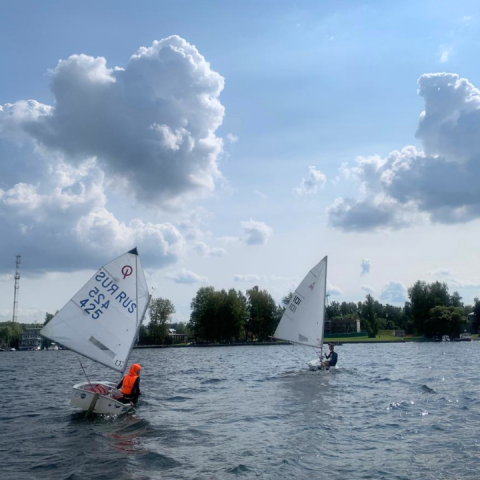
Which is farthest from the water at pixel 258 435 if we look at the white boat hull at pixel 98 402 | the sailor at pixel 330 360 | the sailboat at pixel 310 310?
A: the sailboat at pixel 310 310

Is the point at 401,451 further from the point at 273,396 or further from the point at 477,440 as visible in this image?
the point at 273,396

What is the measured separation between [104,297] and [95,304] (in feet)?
1.48

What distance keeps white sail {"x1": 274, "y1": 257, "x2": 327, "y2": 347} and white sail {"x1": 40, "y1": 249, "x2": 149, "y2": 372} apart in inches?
724

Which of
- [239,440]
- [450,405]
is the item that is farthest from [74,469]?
[450,405]

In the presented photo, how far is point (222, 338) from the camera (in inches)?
4823

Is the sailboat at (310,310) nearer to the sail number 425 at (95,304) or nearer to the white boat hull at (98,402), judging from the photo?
the sail number 425 at (95,304)

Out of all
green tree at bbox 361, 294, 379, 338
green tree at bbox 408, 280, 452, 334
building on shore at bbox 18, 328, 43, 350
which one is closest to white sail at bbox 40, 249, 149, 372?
green tree at bbox 408, 280, 452, 334

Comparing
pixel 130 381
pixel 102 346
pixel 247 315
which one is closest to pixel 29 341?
pixel 247 315

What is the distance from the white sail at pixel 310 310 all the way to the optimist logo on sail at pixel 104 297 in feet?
62.0

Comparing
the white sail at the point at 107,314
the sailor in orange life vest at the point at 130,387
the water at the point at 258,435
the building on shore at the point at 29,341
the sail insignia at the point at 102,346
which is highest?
the white sail at the point at 107,314

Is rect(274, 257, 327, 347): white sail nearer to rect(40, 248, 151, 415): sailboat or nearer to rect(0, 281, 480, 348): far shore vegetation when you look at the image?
→ rect(40, 248, 151, 415): sailboat

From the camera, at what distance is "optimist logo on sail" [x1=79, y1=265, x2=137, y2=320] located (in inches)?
813

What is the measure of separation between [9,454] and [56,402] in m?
10.3

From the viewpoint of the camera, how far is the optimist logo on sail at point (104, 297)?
20641mm
